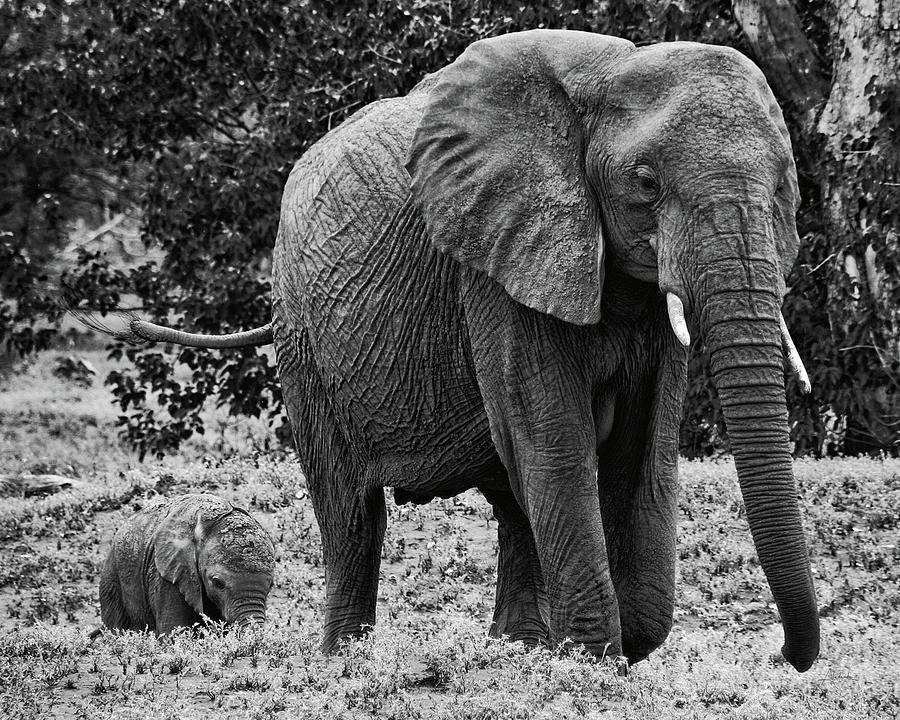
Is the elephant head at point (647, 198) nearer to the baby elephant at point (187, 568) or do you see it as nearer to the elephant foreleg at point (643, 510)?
the elephant foreleg at point (643, 510)

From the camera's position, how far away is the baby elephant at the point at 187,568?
898 cm

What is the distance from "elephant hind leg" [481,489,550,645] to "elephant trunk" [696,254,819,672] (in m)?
2.40

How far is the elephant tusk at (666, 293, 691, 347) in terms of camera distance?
5.23 metres

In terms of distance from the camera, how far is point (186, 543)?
918 centimetres

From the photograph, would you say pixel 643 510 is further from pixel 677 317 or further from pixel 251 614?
pixel 251 614

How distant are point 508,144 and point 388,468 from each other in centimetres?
197

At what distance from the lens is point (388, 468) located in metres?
Answer: 7.30

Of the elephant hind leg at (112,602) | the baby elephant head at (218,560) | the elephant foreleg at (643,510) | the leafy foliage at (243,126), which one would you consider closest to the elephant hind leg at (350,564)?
the baby elephant head at (218,560)

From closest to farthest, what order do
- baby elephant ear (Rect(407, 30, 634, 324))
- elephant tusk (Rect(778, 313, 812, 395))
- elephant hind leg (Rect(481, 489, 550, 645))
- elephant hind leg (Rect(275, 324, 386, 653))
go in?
elephant tusk (Rect(778, 313, 812, 395)) → baby elephant ear (Rect(407, 30, 634, 324)) → elephant hind leg (Rect(481, 489, 550, 645)) → elephant hind leg (Rect(275, 324, 386, 653))

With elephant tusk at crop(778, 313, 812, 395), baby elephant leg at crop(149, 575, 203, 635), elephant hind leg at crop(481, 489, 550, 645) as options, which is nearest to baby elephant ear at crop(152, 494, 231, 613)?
baby elephant leg at crop(149, 575, 203, 635)

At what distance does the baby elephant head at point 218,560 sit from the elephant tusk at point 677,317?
4.40 m

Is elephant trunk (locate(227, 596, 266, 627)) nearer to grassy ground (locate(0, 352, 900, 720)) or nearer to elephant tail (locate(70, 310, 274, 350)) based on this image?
grassy ground (locate(0, 352, 900, 720))

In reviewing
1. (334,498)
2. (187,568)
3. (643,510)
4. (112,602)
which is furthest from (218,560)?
(643,510)

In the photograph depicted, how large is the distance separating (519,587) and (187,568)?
2.58 metres
